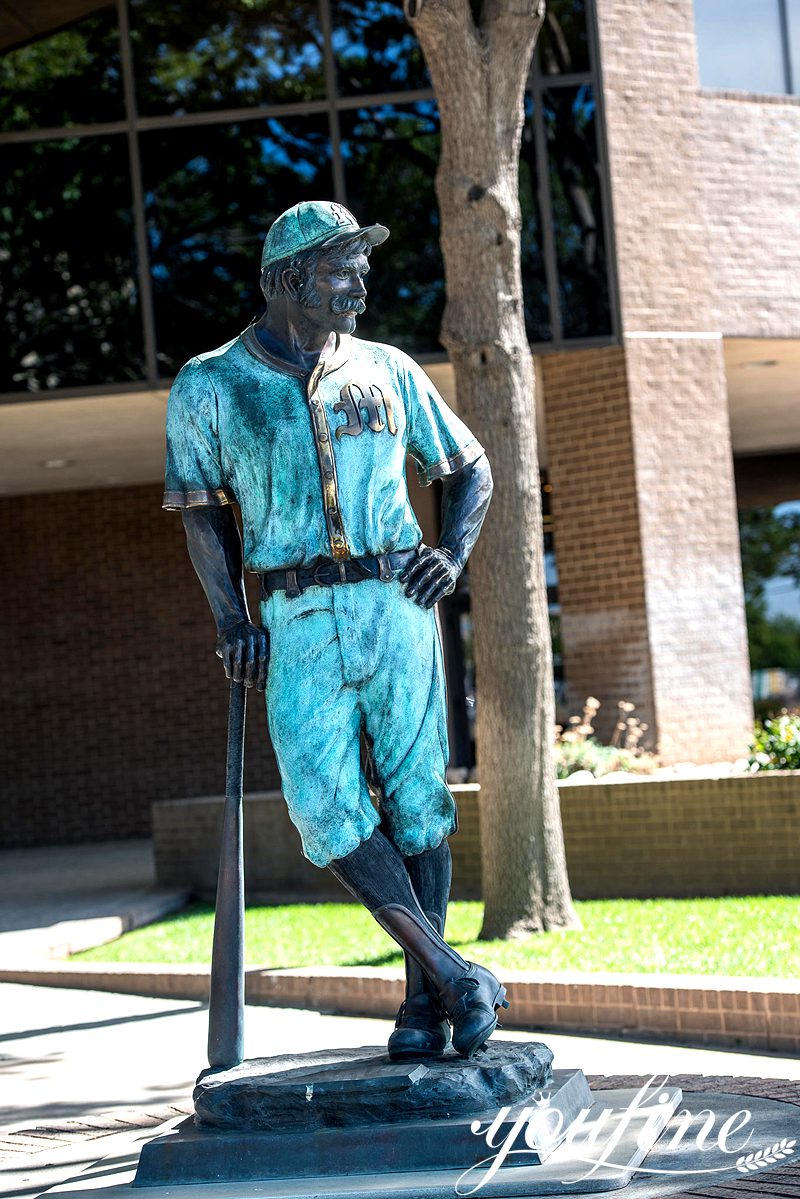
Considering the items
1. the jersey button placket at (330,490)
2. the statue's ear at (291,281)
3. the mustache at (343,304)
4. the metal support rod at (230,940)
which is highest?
the statue's ear at (291,281)

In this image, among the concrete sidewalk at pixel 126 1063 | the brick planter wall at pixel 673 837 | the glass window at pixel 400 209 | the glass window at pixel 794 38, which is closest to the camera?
the concrete sidewalk at pixel 126 1063

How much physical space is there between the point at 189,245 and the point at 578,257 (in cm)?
336

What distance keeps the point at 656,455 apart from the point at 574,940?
613cm

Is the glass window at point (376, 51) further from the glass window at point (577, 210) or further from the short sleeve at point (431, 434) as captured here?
the short sleeve at point (431, 434)

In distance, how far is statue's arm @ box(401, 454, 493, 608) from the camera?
4.06 m

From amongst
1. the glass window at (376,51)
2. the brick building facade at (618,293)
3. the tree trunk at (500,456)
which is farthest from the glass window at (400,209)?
the tree trunk at (500,456)

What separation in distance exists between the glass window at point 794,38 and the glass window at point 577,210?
251 cm

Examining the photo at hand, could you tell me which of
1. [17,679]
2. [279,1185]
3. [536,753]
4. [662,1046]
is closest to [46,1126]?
[279,1185]

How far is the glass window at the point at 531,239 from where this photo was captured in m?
13.5

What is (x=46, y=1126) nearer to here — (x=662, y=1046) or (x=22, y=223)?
(x=662, y=1046)

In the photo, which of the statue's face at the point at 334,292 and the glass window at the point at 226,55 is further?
the glass window at the point at 226,55

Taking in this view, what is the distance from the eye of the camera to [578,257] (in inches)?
529

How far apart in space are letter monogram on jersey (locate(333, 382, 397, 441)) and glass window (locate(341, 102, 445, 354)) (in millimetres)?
9650

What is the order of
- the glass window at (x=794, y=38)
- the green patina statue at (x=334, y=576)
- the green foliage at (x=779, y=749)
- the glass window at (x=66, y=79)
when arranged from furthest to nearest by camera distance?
the glass window at (x=794, y=38) → the glass window at (x=66, y=79) → the green foliage at (x=779, y=749) → the green patina statue at (x=334, y=576)
